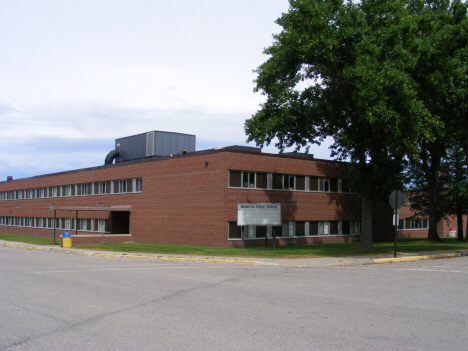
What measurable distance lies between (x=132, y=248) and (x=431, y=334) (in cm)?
2404

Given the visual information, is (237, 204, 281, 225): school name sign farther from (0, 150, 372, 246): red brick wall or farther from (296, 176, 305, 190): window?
(296, 176, 305, 190): window

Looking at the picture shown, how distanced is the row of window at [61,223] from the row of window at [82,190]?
273 cm

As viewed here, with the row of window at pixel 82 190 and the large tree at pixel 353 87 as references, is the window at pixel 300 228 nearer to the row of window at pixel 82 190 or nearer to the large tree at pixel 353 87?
the large tree at pixel 353 87

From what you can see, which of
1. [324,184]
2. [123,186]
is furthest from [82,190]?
[324,184]

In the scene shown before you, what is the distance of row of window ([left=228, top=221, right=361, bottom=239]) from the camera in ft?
105

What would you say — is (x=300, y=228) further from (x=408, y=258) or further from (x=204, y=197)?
(x=408, y=258)

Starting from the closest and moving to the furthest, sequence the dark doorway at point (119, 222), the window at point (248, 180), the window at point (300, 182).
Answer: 1. the window at point (248, 180)
2. the window at point (300, 182)
3. the dark doorway at point (119, 222)

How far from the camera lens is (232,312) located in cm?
894

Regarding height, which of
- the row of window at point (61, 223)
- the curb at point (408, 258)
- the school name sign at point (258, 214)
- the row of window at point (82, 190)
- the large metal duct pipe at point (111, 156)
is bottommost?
the curb at point (408, 258)

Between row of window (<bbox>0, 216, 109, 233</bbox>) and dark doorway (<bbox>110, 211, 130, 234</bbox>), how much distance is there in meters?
0.88

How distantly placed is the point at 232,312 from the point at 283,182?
26.4 meters

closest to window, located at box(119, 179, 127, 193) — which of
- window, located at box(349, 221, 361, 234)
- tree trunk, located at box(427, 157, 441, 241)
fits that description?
window, located at box(349, 221, 361, 234)

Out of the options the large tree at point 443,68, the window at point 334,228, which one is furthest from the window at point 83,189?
the large tree at point 443,68

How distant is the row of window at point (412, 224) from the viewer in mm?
49969
